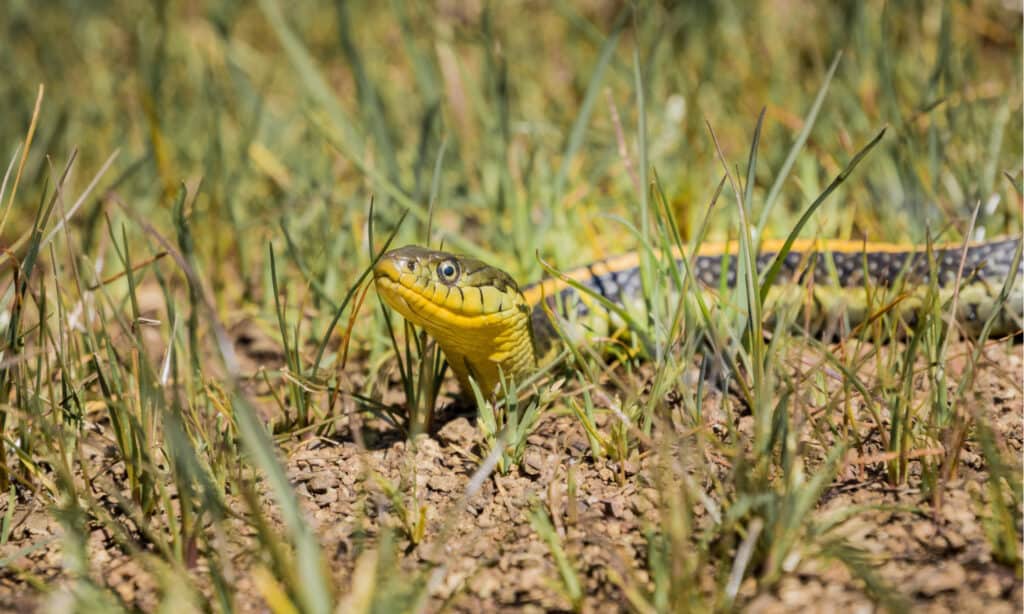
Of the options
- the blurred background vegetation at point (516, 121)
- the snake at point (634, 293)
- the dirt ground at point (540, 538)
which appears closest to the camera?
the dirt ground at point (540, 538)

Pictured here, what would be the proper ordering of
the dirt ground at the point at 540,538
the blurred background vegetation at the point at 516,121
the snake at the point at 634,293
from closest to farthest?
the dirt ground at the point at 540,538 < the snake at the point at 634,293 < the blurred background vegetation at the point at 516,121

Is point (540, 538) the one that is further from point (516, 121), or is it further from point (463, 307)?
point (516, 121)

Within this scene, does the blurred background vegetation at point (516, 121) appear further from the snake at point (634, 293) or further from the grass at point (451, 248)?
the snake at point (634, 293)

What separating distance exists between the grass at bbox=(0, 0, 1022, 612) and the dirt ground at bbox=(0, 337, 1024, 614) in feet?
0.06

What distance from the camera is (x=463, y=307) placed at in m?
2.06

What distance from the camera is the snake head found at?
6.55 feet

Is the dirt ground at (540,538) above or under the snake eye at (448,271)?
under

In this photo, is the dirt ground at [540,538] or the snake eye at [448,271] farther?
the snake eye at [448,271]

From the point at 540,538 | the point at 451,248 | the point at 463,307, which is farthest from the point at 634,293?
the point at 540,538

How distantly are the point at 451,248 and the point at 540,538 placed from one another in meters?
1.45

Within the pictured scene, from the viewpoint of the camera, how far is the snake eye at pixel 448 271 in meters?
2.06

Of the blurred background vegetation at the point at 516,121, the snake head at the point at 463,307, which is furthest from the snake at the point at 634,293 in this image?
the blurred background vegetation at the point at 516,121

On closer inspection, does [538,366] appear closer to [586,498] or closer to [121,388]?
[586,498]

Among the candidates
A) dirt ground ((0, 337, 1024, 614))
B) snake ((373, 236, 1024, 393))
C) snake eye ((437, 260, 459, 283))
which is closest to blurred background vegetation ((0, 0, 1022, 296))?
snake ((373, 236, 1024, 393))
